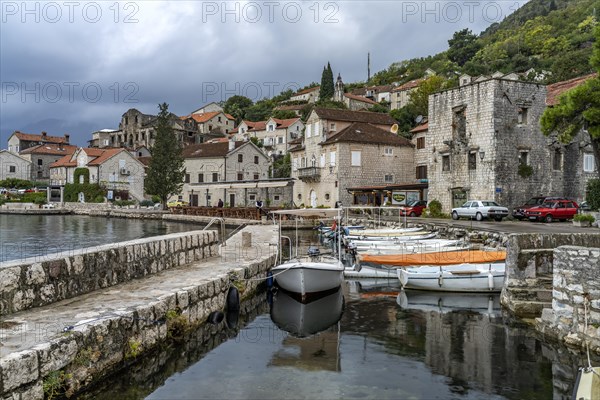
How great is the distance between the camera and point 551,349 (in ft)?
30.8

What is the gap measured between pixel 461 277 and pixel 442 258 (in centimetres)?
157

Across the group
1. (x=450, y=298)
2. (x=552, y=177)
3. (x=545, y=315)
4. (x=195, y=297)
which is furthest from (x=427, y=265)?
(x=552, y=177)

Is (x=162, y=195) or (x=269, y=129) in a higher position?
(x=269, y=129)

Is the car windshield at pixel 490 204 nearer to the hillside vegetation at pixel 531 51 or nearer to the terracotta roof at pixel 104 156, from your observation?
the hillside vegetation at pixel 531 51

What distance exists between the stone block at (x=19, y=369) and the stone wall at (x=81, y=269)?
220 cm

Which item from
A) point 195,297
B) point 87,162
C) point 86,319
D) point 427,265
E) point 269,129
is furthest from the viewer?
point 269,129

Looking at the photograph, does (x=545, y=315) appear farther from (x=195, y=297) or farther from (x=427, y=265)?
(x=195, y=297)

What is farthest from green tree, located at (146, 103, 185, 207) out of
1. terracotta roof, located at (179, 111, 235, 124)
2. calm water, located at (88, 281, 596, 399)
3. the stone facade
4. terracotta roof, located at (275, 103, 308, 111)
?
terracotta roof, located at (275, 103, 308, 111)

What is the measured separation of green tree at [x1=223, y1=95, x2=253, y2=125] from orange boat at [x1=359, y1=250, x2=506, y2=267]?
9176cm

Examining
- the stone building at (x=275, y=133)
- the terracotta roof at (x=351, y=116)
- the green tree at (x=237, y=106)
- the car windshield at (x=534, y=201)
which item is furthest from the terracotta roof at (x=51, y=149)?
the car windshield at (x=534, y=201)

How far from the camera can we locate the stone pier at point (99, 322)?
19.0ft

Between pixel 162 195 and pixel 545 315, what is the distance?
5191cm

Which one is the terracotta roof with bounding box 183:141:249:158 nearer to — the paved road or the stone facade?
the stone facade

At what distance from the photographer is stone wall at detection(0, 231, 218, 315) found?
24.7 ft
